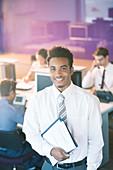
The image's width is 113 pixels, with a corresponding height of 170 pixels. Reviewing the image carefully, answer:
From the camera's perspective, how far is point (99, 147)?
1.92 m

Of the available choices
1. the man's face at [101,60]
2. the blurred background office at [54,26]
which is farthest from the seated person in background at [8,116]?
the blurred background office at [54,26]

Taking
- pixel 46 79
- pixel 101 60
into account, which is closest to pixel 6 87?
pixel 46 79

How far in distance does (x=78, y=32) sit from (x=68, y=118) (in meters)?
6.06

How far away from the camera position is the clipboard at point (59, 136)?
6.32 ft

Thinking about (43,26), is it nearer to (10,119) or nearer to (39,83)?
(39,83)

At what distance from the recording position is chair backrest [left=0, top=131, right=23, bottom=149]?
280 centimetres

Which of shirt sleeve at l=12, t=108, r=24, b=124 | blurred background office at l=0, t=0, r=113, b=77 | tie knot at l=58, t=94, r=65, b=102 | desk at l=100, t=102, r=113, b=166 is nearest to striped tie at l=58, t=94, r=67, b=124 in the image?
tie knot at l=58, t=94, r=65, b=102

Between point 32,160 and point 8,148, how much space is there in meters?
0.44

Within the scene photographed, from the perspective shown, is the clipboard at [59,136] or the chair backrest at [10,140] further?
the chair backrest at [10,140]

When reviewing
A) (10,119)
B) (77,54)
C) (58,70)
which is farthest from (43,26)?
(58,70)

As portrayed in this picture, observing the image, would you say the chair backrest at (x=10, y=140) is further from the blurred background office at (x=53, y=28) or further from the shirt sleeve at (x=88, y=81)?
the blurred background office at (x=53, y=28)

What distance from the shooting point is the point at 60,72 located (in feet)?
6.25

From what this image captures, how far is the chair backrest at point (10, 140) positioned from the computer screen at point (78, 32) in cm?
520

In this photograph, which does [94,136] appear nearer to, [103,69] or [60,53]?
[60,53]
